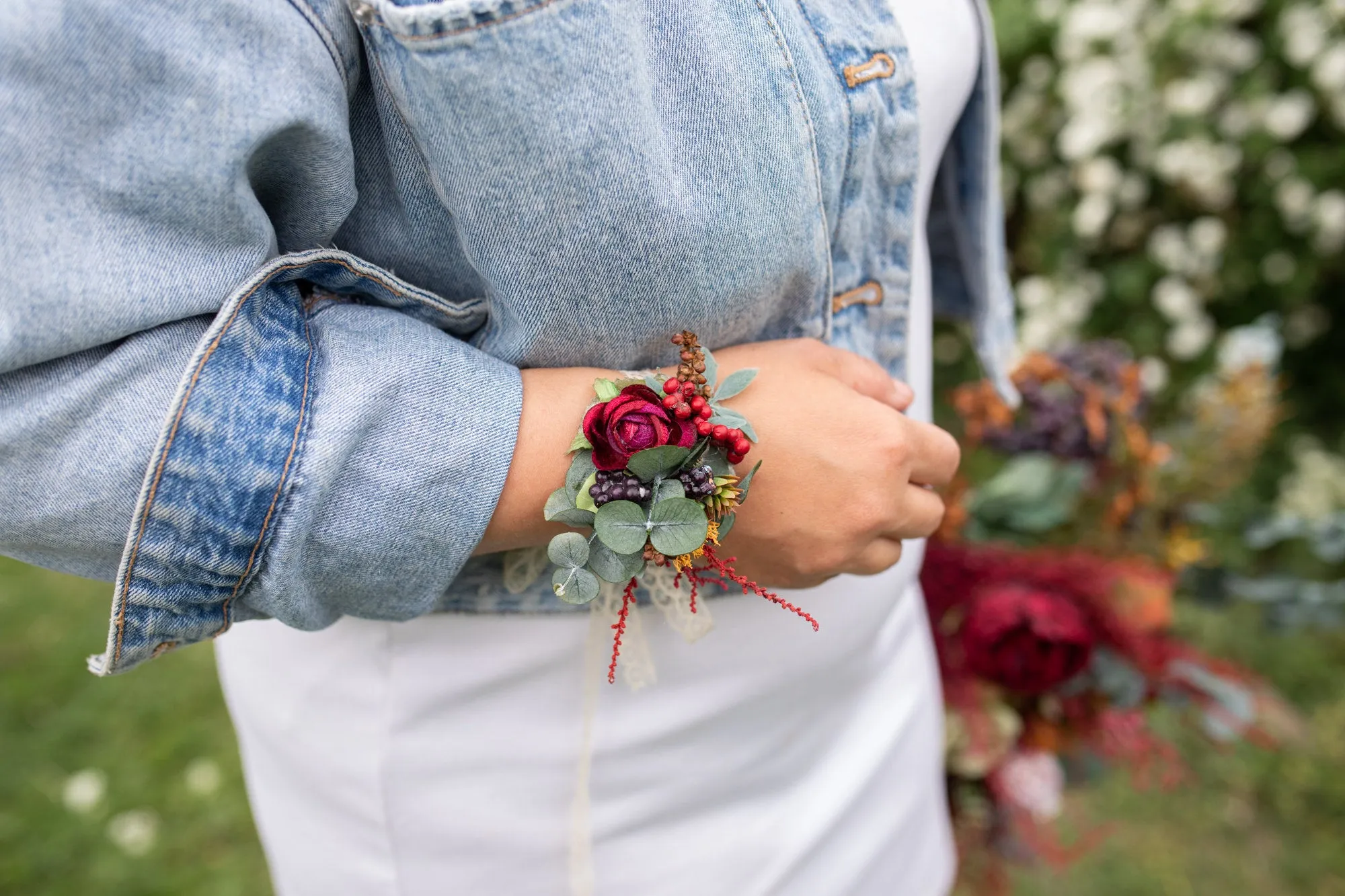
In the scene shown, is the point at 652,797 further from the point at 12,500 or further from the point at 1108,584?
the point at 1108,584

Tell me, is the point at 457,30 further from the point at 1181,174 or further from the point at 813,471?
the point at 1181,174

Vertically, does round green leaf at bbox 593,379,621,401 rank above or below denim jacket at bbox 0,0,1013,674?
below

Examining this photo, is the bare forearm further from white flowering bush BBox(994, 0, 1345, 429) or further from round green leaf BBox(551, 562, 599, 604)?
white flowering bush BBox(994, 0, 1345, 429)

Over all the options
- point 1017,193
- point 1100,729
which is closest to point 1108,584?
point 1100,729

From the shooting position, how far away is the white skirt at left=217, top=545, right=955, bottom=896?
85 cm

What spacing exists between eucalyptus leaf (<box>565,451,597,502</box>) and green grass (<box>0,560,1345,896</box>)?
1717 mm

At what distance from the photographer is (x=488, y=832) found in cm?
89

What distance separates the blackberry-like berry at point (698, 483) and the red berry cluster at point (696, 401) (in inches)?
1.0

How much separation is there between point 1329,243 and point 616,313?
8.45ft

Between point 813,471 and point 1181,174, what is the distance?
2.28m

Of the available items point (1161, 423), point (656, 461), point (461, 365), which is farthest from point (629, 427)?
point (1161, 423)

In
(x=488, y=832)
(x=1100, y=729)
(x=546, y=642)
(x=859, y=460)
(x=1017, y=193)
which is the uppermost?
(x=859, y=460)

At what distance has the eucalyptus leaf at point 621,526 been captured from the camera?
26.1 inches

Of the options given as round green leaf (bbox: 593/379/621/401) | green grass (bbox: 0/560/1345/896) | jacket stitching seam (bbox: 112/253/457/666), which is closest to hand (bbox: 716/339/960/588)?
round green leaf (bbox: 593/379/621/401)
